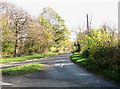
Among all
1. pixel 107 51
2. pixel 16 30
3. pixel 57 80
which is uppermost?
pixel 16 30

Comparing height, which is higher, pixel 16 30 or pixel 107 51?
pixel 16 30

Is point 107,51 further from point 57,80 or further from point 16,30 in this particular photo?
point 16,30

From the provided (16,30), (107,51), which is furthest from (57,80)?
(16,30)

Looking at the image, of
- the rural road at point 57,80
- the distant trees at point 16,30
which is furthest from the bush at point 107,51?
the distant trees at point 16,30

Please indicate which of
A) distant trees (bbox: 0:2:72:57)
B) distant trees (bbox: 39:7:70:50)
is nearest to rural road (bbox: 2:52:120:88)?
distant trees (bbox: 0:2:72:57)

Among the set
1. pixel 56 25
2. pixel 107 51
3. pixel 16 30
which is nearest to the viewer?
pixel 107 51

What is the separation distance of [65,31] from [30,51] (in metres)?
19.2

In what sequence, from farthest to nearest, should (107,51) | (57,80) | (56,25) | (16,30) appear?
(56,25)
(16,30)
(107,51)
(57,80)

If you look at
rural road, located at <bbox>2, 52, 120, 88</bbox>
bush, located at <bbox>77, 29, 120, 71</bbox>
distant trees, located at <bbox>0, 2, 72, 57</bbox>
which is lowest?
rural road, located at <bbox>2, 52, 120, 88</bbox>

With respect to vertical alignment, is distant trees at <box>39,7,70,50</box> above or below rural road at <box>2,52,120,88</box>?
above

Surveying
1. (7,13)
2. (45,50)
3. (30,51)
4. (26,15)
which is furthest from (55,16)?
(7,13)

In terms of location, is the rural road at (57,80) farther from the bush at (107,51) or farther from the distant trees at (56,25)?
the distant trees at (56,25)

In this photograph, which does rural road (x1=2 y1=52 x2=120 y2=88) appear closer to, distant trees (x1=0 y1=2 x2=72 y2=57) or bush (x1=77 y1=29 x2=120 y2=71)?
bush (x1=77 y1=29 x2=120 y2=71)

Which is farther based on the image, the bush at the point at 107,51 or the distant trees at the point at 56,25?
the distant trees at the point at 56,25
